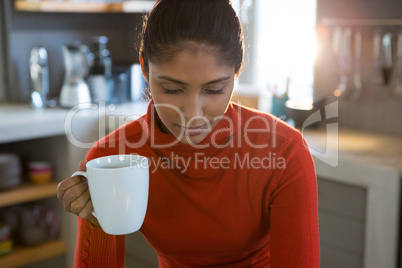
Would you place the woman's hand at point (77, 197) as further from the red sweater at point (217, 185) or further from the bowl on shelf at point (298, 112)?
the bowl on shelf at point (298, 112)

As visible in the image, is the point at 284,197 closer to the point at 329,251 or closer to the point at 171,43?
the point at 171,43

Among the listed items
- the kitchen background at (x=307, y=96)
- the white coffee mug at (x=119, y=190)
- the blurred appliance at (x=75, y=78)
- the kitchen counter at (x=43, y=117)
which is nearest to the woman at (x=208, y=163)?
the white coffee mug at (x=119, y=190)

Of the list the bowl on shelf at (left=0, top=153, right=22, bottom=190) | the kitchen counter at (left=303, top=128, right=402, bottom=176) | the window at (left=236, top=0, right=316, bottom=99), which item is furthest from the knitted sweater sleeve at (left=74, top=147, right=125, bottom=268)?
the window at (left=236, top=0, right=316, bottom=99)

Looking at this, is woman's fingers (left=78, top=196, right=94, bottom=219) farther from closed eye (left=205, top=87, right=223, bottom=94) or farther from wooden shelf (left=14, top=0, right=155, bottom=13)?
wooden shelf (left=14, top=0, right=155, bottom=13)

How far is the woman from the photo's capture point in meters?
1.00

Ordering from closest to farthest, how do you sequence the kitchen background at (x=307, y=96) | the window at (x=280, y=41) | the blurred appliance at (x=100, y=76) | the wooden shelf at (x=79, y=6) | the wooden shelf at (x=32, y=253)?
1. the kitchen background at (x=307, y=96)
2. the wooden shelf at (x=32, y=253)
3. the wooden shelf at (x=79, y=6)
4. the blurred appliance at (x=100, y=76)
5. the window at (x=280, y=41)

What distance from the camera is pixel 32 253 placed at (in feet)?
7.91

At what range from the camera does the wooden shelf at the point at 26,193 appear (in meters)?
2.30

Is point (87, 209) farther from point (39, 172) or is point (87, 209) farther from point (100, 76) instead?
point (100, 76)

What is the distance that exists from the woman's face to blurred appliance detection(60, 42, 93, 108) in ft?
5.39

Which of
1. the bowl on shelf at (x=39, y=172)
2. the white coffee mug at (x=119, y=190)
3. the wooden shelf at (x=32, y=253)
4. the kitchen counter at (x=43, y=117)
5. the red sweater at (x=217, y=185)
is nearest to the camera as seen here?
the white coffee mug at (x=119, y=190)

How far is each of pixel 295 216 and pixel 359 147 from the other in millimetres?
1195

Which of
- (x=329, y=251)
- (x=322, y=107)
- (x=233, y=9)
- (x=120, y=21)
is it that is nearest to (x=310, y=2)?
(x=322, y=107)

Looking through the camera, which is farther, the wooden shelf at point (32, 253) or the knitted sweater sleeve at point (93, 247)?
the wooden shelf at point (32, 253)
